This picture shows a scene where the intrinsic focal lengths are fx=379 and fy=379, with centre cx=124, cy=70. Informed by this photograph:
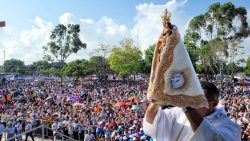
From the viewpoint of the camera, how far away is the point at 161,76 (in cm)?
261

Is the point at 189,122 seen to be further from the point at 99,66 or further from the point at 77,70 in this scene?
the point at 99,66

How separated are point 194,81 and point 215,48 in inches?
1827

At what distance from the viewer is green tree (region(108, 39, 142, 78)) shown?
61.0m

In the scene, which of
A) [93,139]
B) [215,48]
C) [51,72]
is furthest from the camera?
[51,72]

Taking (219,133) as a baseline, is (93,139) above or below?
below

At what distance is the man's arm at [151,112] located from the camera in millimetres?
2875

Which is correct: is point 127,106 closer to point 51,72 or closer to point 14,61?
point 51,72

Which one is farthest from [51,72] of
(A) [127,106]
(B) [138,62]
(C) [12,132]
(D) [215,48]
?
(C) [12,132]

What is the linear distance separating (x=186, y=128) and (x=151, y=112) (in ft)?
0.97

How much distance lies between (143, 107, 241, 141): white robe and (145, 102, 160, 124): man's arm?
0.09 feet

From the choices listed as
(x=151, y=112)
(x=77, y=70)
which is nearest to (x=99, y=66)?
(x=77, y=70)

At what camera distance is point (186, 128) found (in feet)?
9.53

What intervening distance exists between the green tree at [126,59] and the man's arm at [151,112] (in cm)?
5773

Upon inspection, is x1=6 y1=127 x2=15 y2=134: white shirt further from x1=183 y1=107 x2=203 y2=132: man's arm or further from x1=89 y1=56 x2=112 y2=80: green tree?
x1=89 y1=56 x2=112 y2=80: green tree
